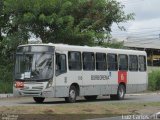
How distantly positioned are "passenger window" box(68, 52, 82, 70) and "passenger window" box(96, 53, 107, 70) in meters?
1.84

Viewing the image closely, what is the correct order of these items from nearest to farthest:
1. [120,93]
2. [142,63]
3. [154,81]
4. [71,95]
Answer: [71,95]
[120,93]
[142,63]
[154,81]

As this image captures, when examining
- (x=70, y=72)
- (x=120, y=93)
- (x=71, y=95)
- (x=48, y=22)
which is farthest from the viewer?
(x=48, y=22)

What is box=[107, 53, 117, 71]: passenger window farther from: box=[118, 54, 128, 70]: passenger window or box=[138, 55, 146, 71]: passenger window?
box=[138, 55, 146, 71]: passenger window

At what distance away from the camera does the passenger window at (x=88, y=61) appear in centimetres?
2897

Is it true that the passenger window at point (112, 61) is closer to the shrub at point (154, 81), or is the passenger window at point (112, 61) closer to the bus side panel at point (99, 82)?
the bus side panel at point (99, 82)

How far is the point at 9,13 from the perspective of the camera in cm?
3962

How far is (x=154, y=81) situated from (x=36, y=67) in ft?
76.3

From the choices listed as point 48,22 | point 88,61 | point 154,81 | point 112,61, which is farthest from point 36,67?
point 154,81

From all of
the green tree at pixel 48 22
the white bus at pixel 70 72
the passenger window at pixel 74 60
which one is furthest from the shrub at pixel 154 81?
the passenger window at pixel 74 60

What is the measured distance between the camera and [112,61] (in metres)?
31.4

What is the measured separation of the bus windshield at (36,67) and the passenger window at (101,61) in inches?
166

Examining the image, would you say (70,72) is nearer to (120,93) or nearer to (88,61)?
(88,61)

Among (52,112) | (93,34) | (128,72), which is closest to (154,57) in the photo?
(93,34)

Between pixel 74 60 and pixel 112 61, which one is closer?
pixel 74 60
